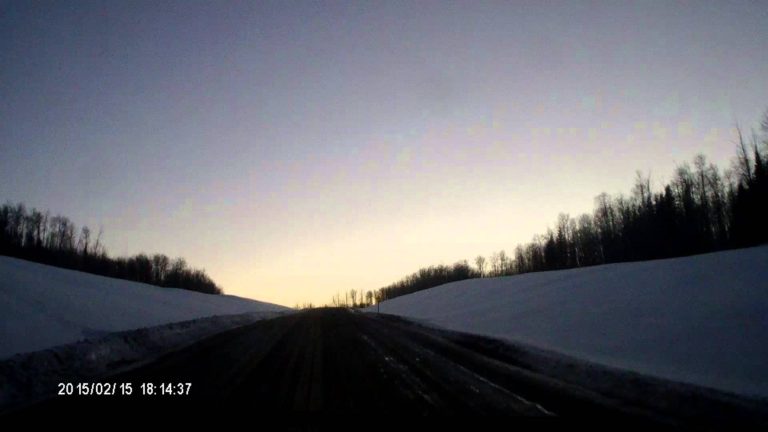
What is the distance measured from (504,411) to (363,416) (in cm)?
191

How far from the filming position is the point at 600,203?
93000mm

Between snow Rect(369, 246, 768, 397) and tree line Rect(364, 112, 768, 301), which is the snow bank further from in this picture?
tree line Rect(364, 112, 768, 301)

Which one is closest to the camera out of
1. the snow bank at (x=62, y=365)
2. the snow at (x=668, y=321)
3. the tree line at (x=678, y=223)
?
the snow bank at (x=62, y=365)

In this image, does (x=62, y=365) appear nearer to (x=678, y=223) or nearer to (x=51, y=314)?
(x=51, y=314)

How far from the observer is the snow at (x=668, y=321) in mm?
7828

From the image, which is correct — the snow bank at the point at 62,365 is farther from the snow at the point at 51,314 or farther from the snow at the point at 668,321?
the snow at the point at 668,321

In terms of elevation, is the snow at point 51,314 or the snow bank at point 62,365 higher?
the snow at point 51,314

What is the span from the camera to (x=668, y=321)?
11.1 metres

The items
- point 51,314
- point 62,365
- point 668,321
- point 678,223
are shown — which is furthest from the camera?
point 678,223

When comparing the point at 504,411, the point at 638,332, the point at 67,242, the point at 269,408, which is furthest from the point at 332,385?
the point at 67,242

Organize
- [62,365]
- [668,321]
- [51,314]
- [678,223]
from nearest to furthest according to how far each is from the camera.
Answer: [62,365] → [668,321] → [51,314] → [678,223]

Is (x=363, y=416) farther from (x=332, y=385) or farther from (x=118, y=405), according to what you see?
(x=118, y=405)

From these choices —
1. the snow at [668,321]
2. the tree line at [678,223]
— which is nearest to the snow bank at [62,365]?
the snow at [668,321]

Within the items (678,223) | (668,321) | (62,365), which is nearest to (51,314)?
(62,365)
